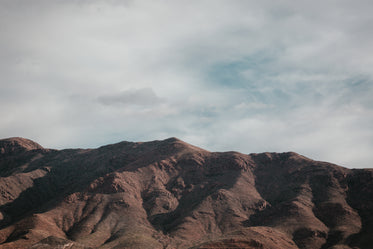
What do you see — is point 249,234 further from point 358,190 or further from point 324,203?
point 358,190

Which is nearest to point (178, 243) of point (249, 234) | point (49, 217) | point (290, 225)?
point (249, 234)

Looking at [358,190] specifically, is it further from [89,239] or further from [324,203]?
[89,239]

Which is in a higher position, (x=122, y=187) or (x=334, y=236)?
(x=122, y=187)

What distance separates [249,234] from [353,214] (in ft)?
214

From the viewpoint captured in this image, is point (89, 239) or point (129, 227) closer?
point (89, 239)

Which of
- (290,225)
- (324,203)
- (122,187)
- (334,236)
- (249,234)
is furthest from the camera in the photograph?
(122,187)

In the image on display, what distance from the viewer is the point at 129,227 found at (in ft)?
504

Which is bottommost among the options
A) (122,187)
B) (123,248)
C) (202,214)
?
(123,248)

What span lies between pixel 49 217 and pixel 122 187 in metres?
44.8

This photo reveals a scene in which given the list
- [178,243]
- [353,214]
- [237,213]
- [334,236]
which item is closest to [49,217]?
[178,243]

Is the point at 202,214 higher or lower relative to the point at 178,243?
higher

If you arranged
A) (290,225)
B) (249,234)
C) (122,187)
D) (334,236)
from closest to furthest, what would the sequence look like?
(249,234) → (334,236) → (290,225) → (122,187)

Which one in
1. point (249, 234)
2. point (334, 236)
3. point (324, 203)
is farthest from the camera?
point (324, 203)

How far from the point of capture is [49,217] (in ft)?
515
